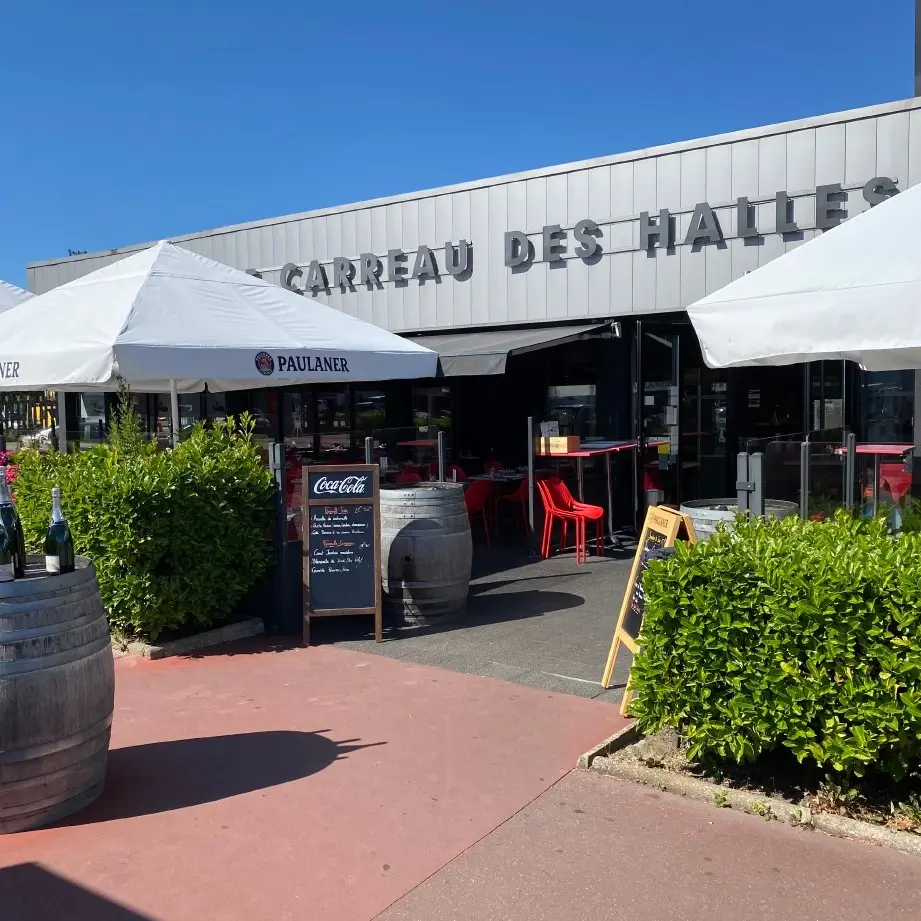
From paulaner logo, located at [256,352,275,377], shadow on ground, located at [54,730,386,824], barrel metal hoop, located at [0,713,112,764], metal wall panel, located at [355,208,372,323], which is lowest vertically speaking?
shadow on ground, located at [54,730,386,824]

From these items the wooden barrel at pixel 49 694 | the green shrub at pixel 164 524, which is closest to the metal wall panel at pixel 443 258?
the green shrub at pixel 164 524

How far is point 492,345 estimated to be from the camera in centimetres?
1053

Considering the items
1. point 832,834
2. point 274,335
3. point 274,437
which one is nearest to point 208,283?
point 274,335

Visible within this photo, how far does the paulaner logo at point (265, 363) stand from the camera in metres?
6.81

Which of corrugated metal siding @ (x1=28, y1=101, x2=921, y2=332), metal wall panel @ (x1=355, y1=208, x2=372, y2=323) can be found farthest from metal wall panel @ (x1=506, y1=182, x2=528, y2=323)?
metal wall panel @ (x1=355, y1=208, x2=372, y2=323)

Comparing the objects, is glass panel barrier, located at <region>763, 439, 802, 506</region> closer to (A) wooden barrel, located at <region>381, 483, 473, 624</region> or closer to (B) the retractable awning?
(A) wooden barrel, located at <region>381, 483, 473, 624</region>

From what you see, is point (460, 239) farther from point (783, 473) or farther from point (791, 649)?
point (791, 649)

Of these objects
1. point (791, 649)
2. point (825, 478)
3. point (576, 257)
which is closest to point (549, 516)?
point (576, 257)

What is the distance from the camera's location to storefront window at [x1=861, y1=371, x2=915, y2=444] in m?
9.47

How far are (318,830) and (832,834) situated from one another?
201 centimetres

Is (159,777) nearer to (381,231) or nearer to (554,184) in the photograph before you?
(554,184)

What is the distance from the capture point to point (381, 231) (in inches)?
526

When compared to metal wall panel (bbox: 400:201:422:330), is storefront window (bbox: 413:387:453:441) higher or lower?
lower

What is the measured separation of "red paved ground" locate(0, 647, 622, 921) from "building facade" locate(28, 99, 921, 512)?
16.3ft
